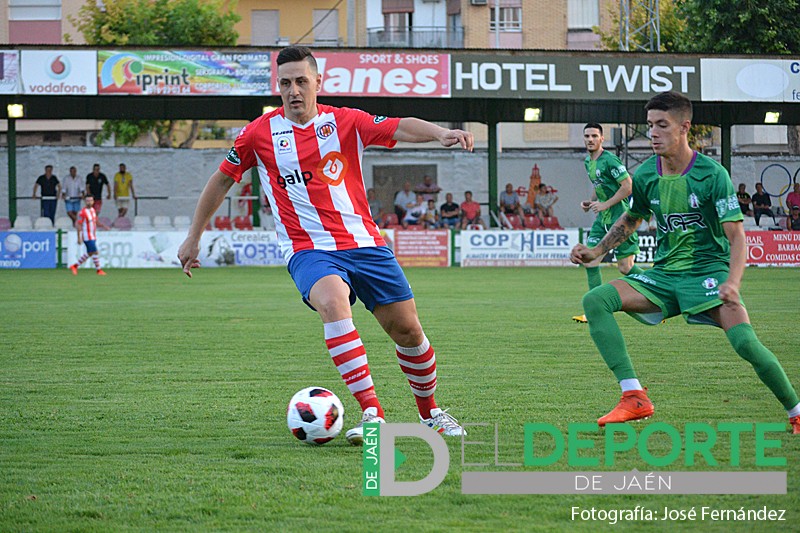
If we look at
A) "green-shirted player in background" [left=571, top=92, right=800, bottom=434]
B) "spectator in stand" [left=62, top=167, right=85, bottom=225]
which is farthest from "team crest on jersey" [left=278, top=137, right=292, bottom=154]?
"spectator in stand" [left=62, top=167, right=85, bottom=225]

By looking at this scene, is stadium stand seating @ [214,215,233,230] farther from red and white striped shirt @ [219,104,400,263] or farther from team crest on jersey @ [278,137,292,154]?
team crest on jersey @ [278,137,292,154]

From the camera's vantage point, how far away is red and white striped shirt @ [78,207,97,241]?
982 inches

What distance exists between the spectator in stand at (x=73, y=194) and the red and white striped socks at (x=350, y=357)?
82.8ft

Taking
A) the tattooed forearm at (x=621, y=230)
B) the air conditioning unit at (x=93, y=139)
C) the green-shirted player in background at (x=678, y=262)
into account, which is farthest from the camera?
the air conditioning unit at (x=93, y=139)

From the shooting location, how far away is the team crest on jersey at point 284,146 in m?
6.38

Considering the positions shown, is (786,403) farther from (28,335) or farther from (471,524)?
(28,335)

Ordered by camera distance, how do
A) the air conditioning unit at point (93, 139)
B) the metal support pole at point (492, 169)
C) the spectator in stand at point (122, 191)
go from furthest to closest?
the air conditioning unit at point (93, 139), the spectator in stand at point (122, 191), the metal support pole at point (492, 169)

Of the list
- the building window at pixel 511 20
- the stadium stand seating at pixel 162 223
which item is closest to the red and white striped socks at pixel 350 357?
the stadium stand seating at pixel 162 223

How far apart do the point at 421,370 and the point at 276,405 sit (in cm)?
145

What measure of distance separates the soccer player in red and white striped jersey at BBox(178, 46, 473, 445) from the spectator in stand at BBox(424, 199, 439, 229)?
23.7m

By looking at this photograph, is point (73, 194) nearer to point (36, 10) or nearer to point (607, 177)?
point (607, 177)

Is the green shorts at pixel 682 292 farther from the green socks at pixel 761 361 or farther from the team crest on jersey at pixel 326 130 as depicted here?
the team crest on jersey at pixel 326 130

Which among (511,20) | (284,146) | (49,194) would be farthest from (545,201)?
(284,146)

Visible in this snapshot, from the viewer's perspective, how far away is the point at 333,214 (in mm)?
6344
